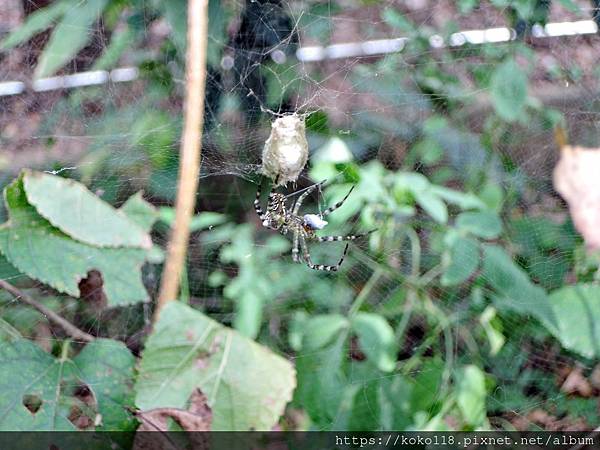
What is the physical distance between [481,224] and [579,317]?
9.3 inches

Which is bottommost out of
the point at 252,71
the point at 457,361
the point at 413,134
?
the point at 457,361


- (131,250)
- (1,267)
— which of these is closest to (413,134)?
(131,250)

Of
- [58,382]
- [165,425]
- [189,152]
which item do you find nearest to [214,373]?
[165,425]

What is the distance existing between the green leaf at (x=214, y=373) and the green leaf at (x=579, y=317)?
554 millimetres

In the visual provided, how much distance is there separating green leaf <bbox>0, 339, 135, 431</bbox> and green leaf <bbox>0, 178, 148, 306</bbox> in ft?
0.31

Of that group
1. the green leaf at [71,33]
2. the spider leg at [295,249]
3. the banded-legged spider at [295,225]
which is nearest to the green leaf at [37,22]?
the green leaf at [71,33]

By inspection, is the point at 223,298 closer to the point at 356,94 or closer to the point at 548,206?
the point at 356,94

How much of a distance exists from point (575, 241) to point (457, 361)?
35 cm

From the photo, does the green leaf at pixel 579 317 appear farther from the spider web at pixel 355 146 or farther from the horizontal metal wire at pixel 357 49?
the horizontal metal wire at pixel 357 49

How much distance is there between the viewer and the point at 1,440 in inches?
29.4

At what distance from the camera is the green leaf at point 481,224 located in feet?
3.84

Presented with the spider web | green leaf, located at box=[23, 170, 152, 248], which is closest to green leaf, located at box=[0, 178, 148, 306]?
green leaf, located at box=[23, 170, 152, 248]

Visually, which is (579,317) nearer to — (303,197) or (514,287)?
(514,287)

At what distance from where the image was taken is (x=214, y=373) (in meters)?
0.81
